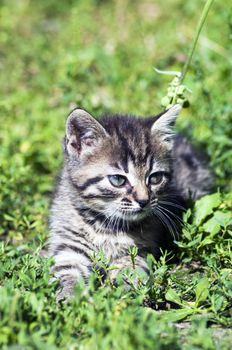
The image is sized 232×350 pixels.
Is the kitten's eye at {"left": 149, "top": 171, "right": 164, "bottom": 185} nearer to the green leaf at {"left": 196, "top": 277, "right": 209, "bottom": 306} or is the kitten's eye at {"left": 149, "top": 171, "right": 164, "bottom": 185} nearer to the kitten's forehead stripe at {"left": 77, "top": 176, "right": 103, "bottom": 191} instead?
the kitten's forehead stripe at {"left": 77, "top": 176, "right": 103, "bottom": 191}

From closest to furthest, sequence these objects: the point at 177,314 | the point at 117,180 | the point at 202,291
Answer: the point at 177,314, the point at 202,291, the point at 117,180

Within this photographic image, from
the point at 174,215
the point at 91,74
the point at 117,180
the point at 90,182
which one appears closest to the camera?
the point at 117,180

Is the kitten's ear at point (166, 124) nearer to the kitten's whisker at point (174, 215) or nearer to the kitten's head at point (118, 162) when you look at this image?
the kitten's head at point (118, 162)

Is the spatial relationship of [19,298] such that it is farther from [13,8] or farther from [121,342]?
[13,8]

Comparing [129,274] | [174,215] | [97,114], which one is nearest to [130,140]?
[174,215]

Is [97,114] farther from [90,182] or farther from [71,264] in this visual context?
[71,264]

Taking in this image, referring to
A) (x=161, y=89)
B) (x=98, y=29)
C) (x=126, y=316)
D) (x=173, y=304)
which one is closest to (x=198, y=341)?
(x=126, y=316)

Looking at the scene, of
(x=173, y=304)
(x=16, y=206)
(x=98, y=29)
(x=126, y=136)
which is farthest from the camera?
(x=98, y=29)

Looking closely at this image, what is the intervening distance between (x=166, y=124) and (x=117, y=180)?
0.66m

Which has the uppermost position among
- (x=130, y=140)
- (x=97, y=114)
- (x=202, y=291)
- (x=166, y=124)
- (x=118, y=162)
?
(x=97, y=114)

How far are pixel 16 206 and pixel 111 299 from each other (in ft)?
7.02

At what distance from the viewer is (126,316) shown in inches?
121

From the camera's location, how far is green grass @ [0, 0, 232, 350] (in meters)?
3.18

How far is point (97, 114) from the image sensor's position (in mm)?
6254
